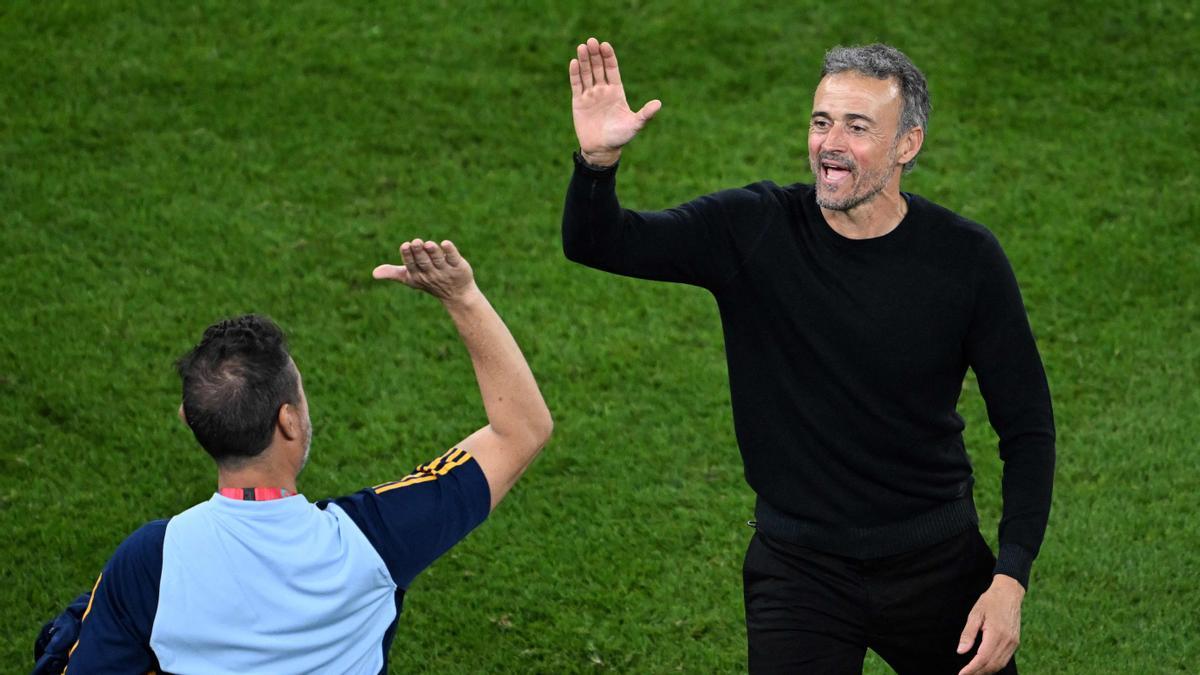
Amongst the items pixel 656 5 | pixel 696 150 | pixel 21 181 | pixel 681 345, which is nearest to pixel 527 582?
pixel 681 345

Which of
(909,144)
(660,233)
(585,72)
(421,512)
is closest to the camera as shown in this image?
(421,512)

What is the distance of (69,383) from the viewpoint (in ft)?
25.4

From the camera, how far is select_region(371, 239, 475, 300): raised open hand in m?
3.62

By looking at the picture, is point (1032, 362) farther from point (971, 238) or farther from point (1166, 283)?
point (1166, 283)

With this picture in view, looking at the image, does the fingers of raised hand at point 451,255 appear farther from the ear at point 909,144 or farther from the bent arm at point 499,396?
the ear at point 909,144

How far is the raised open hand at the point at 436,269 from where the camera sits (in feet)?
11.9

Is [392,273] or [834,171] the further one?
[834,171]

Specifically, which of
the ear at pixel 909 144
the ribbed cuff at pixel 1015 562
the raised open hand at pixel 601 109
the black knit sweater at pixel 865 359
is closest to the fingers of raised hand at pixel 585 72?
the raised open hand at pixel 601 109

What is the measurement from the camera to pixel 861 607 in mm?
4445

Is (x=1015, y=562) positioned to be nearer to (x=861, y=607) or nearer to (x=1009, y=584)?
(x=1009, y=584)

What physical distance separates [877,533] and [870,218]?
2.82 feet

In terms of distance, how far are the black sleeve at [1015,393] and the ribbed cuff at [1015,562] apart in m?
0.02

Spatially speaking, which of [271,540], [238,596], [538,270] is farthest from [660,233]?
[538,270]

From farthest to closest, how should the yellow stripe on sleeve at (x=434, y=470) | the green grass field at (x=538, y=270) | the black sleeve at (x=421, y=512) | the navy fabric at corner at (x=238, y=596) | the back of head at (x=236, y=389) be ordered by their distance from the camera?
the green grass field at (x=538, y=270) → the yellow stripe on sleeve at (x=434, y=470) → the black sleeve at (x=421, y=512) → the back of head at (x=236, y=389) → the navy fabric at corner at (x=238, y=596)
